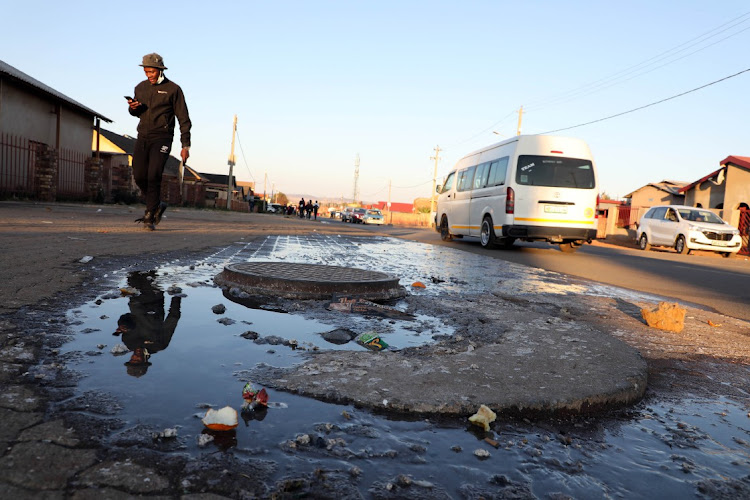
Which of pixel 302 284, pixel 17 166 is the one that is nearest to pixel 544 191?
pixel 302 284

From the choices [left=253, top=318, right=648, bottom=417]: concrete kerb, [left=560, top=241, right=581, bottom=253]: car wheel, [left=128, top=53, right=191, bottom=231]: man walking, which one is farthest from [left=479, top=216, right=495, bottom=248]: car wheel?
[left=253, top=318, right=648, bottom=417]: concrete kerb

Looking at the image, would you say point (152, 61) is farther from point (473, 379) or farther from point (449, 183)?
point (449, 183)

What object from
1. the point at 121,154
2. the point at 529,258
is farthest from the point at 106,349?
the point at 121,154

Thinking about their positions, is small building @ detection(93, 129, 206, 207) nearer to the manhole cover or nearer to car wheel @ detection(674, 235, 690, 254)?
the manhole cover

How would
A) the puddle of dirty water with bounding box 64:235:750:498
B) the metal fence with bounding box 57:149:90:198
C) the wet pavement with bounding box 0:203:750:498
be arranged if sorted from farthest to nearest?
1. the metal fence with bounding box 57:149:90:198
2. the puddle of dirty water with bounding box 64:235:750:498
3. the wet pavement with bounding box 0:203:750:498

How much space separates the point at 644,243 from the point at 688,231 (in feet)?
10.7

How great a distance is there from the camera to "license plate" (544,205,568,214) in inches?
460

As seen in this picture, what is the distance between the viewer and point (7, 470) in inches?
54.2

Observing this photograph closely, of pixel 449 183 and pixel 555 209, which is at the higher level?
pixel 449 183

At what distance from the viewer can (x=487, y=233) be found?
12.8 meters

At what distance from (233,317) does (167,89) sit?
5096 mm

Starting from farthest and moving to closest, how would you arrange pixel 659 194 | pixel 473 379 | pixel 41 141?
pixel 659 194 → pixel 41 141 → pixel 473 379

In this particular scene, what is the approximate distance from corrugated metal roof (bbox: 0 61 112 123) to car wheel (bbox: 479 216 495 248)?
53.2 feet

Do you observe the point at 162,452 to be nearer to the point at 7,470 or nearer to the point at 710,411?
the point at 7,470
